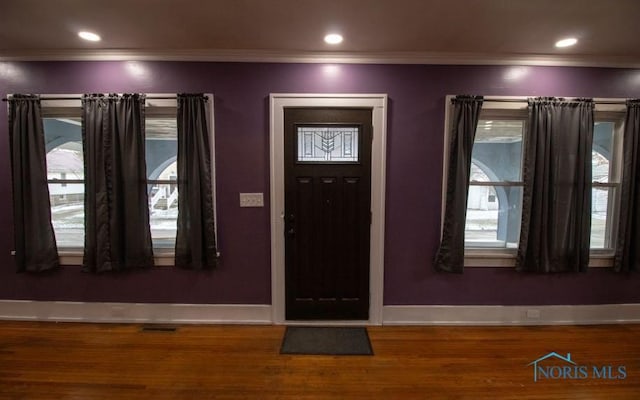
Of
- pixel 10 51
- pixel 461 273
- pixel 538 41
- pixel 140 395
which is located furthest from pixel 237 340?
pixel 538 41

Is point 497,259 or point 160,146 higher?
point 160,146

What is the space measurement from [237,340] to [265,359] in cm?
38

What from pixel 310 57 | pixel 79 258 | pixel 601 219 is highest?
pixel 310 57

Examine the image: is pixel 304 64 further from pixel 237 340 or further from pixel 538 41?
pixel 237 340

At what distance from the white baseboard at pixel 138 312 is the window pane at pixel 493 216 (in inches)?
85.2

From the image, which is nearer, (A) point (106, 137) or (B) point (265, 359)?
(B) point (265, 359)

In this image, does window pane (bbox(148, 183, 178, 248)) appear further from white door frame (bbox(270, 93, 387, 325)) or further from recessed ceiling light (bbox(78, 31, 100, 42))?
recessed ceiling light (bbox(78, 31, 100, 42))

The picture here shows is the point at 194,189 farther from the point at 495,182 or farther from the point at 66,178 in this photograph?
the point at 495,182

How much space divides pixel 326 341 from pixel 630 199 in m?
3.09

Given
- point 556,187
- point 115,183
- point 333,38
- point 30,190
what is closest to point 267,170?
point 333,38

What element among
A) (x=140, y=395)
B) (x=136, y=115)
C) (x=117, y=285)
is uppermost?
(x=136, y=115)

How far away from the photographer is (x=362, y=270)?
252cm

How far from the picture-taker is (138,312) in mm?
2572

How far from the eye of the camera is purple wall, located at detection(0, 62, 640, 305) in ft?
8.00
